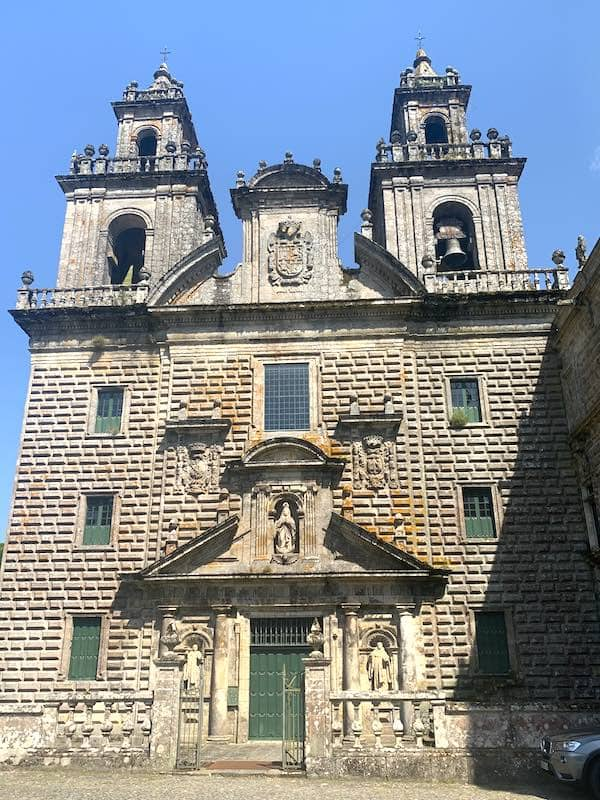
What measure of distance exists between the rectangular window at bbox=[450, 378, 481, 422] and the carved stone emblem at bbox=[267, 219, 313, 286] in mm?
5571

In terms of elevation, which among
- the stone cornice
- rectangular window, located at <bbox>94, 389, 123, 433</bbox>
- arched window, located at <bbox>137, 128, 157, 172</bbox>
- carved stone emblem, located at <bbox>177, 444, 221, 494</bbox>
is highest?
arched window, located at <bbox>137, 128, 157, 172</bbox>

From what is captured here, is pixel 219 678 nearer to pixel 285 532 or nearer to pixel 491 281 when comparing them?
pixel 285 532

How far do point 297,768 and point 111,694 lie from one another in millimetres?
4476

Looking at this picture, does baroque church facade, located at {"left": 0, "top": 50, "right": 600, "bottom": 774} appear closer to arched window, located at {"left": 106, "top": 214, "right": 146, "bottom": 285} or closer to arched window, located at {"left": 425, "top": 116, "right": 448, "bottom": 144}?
arched window, located at {"left": 106, "top": 214, "right": 146, "bottom": 285}

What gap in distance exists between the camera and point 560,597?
1847 centimetres

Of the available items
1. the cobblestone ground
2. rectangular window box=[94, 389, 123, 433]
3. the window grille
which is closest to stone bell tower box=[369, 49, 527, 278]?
rectangular window box=[94, 389, 123, 433]

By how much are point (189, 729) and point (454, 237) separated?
17.0m

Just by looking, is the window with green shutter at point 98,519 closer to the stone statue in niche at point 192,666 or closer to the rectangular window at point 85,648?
the rectangular window at point 85,648

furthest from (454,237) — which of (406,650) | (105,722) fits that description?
(105,722)

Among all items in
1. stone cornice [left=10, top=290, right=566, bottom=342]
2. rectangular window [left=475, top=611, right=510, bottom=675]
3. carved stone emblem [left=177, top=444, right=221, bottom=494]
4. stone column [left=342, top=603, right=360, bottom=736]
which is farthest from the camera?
stone cornice [left=10, top=290, right=566, bottom=342]

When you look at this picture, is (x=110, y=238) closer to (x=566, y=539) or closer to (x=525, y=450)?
(x=525, y=450)

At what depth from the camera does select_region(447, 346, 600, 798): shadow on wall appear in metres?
17.7

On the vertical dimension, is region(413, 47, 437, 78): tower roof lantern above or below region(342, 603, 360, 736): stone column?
above

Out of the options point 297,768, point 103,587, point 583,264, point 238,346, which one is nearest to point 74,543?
point 103,587
